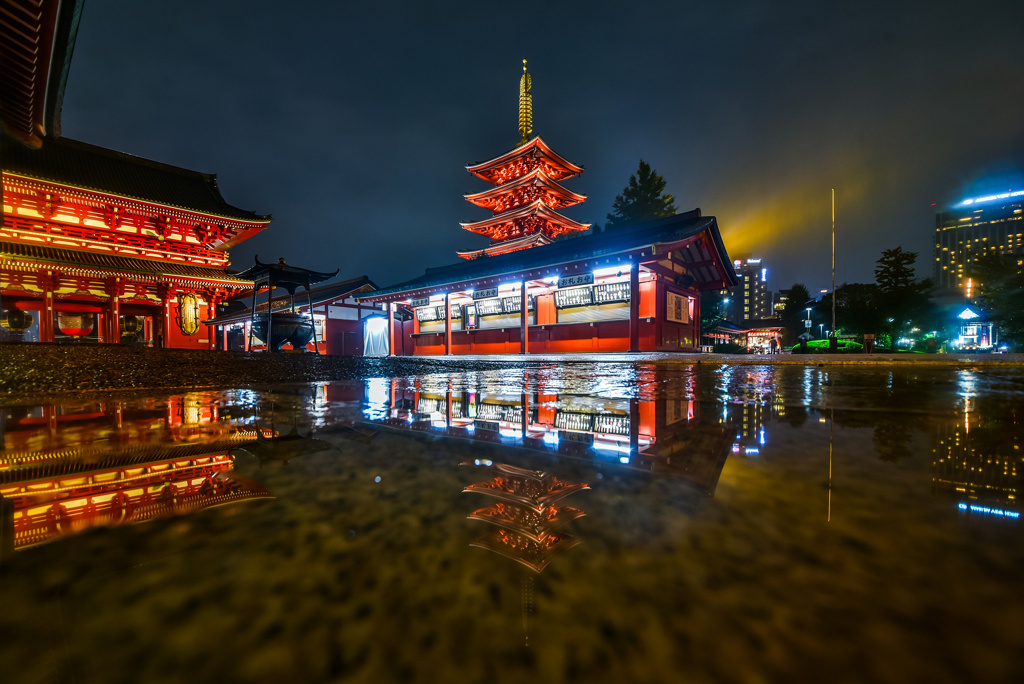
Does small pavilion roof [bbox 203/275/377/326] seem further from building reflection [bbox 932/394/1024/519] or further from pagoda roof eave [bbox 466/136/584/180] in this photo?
building reflection [bbox 932/394/1024/519]

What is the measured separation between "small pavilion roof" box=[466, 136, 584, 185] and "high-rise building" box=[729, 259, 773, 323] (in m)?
69.2

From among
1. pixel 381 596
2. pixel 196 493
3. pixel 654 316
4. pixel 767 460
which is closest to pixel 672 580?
pixel 381 596

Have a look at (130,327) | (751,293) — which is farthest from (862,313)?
(751,293)

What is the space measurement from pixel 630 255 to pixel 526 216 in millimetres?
10930

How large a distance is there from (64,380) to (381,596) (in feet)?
18.1

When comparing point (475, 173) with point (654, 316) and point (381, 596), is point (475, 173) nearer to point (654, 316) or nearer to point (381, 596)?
point (654, 316)

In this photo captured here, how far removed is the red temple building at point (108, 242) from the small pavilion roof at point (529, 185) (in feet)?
38.9

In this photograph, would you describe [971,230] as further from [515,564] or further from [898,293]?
[515,564]

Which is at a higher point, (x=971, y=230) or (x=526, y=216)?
(x=971, y=230)

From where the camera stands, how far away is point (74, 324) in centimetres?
1631

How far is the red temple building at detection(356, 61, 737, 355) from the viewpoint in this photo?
12.3 m

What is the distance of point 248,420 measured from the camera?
165cm

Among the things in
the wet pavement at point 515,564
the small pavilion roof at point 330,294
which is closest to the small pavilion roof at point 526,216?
the small pavilion roof at point 330,294

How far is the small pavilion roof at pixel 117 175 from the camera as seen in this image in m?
11.8
